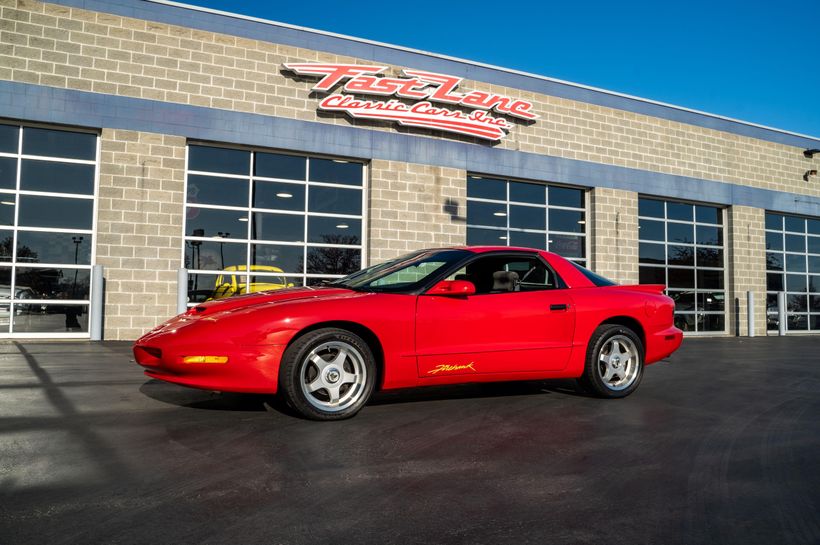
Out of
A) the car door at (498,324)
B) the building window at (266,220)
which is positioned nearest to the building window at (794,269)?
the building window at (266,220)

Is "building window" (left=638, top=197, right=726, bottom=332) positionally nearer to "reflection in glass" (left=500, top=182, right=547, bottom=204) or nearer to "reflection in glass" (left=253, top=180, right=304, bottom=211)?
"reflection in glass" (left=500, top=182, right=547, bottom=204)

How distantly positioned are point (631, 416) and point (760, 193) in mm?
17340

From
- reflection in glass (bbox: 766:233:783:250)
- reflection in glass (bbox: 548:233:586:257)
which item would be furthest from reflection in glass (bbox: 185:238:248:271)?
reflection in glass (bbox: 766:233:783:250)

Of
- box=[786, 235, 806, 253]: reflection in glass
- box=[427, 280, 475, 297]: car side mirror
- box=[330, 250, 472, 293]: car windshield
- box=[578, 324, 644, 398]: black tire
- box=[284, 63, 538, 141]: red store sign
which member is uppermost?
box=[284, 63, 538, 141]: red store sign

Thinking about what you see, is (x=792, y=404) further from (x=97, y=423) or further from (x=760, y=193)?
(x=760, y=193)

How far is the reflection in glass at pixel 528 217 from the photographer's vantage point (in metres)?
15.3

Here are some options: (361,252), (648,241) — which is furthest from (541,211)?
(361,252)

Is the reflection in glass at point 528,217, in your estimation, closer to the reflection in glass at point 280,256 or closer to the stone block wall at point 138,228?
the reflection in glass at point 280,256

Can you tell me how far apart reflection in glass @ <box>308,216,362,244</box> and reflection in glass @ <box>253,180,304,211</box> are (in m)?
0.45

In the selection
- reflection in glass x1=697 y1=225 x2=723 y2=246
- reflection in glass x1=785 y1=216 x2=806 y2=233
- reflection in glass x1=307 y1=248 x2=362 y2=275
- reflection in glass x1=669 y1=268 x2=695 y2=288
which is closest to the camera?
reflection in glass x1=307 y1=248 x2=362 y2=275

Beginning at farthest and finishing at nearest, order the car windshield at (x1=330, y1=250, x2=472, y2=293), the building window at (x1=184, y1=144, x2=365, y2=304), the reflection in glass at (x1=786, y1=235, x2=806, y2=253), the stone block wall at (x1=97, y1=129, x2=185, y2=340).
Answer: the reflection in glass at (x1=786, y1=235, x2=806, y2=253) < the building window at (x1=184, y1=144, x2=365, y2=304) < the stone block wall at (x1=97, y1=129, x2=185, y2=340) < the car windshield at (x1=330, y1=250, x2=472, y2=293)

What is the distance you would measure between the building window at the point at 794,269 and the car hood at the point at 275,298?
1811 cm

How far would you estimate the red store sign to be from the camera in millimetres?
13031

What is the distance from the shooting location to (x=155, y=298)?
11.5 metres
